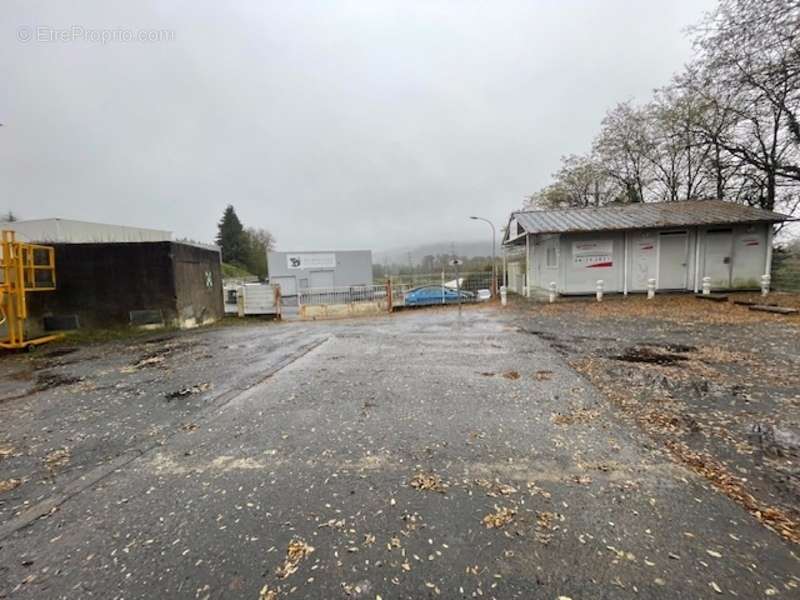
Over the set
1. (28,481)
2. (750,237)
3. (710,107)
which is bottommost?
(28,481)

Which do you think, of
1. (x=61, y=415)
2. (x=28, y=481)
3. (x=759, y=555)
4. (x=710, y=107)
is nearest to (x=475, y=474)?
(x=759, y=555)

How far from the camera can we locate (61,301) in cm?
953

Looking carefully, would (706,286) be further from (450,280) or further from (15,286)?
(15,286)

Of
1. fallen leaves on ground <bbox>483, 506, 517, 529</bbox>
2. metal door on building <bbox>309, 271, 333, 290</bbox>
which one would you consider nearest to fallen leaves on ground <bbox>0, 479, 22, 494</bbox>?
fallen leaves on ground <bbox>483, 506, 517, 529</bbox>

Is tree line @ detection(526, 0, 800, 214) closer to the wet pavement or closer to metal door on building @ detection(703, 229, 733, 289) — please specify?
metal door on building @ detection(703, 229, 733, 289)

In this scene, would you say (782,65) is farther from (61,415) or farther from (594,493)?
(61,415)

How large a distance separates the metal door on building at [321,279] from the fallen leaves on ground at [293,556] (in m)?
29.9

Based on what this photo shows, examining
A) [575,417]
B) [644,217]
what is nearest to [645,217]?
[644,217]

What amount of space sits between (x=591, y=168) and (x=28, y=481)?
90.5 ft

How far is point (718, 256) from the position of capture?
13.6 meters

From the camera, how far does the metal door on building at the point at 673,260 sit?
44.9ft

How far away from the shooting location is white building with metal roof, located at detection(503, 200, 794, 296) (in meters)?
13.3

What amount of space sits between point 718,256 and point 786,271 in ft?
14.6

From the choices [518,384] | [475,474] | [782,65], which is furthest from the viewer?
[782,65]
